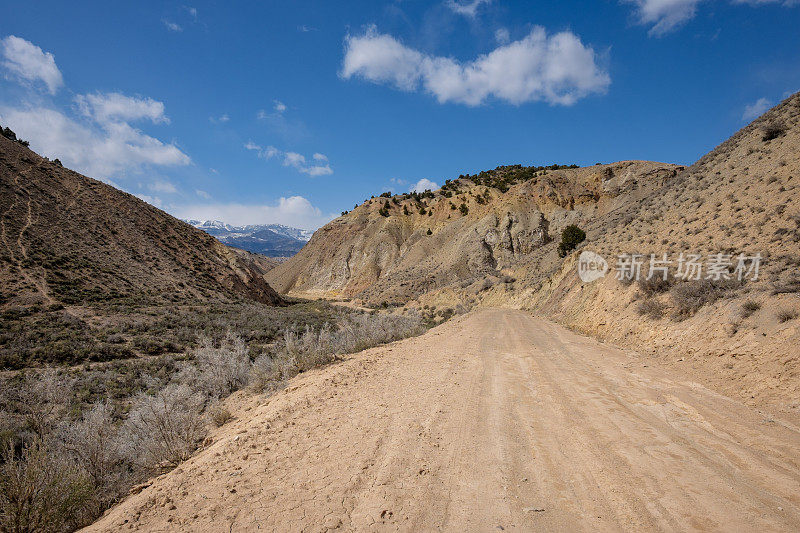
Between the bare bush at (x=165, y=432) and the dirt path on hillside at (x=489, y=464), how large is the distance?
20.3 inches

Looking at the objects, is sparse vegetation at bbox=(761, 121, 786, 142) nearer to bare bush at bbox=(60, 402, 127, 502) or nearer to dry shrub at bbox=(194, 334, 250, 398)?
dry shrub at bbox=(194, 334, 250, 398)

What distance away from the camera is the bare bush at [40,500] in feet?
11.1

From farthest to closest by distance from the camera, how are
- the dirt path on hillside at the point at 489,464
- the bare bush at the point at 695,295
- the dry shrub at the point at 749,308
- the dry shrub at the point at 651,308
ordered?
the dry shrub at the point at 651,308, the bare bush at the point at 695,295, the dry shrub at the point at 749,308, the dirt path on hillside at the point at 489,464

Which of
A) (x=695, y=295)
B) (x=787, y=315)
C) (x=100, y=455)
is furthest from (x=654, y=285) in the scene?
(x=100, y=455)

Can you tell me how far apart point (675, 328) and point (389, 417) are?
28.5 ft

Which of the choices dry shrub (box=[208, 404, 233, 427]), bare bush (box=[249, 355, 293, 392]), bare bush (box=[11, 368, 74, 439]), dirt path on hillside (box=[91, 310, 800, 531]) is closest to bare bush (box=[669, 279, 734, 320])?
dirt path on hillside (box=[91, 310, 800, 531])

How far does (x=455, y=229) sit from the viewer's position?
177 ft

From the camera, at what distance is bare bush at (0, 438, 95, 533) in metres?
3.38

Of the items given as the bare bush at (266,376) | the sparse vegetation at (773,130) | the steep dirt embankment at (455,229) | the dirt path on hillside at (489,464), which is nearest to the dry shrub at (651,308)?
the dirt path on hillside at (489,464)

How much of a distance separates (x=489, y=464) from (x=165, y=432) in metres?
4.99

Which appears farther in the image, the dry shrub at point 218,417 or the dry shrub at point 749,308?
the dry shrub at point 749,308

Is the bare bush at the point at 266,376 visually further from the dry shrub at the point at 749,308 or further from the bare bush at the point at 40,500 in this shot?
the dry shrub at the point at 749,308

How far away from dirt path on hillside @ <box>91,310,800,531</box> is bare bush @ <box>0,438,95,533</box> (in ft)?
1.49

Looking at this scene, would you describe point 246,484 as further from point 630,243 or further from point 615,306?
point 630,243
